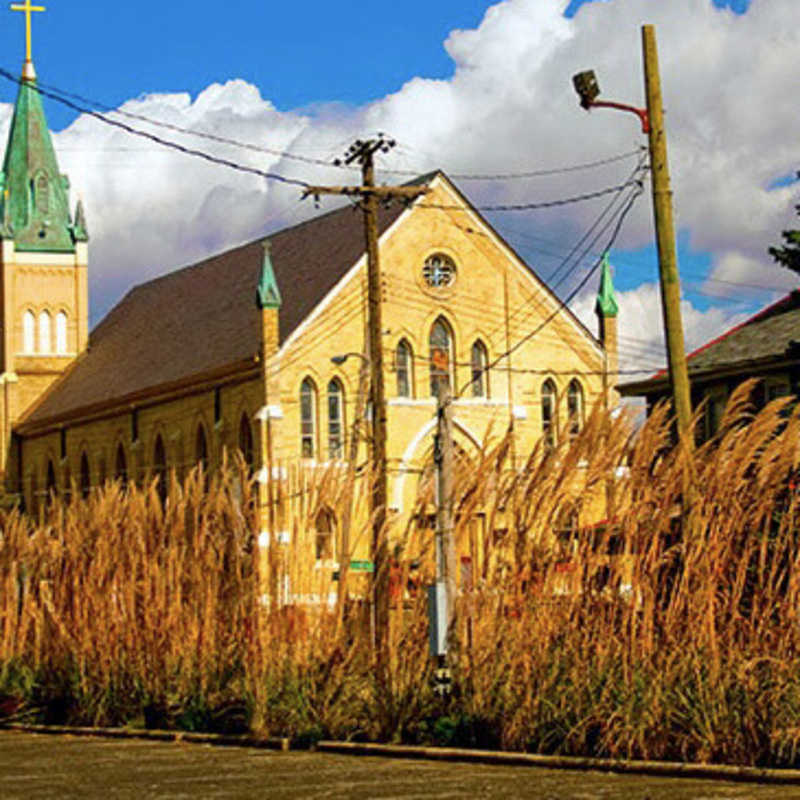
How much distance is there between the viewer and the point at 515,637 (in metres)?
14.1

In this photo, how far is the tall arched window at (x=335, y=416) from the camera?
5060 centimetres

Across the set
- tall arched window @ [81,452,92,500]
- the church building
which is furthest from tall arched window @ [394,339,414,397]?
tall arched window @ [81,452,92,500]

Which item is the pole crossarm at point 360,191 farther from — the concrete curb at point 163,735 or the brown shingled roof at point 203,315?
the brown shingled roof at point 203,315

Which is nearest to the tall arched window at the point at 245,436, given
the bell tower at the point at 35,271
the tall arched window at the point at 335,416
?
the tall arched window at the point at 335,416

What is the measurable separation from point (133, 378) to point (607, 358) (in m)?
15.8

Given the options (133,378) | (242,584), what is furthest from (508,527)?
(133,378)

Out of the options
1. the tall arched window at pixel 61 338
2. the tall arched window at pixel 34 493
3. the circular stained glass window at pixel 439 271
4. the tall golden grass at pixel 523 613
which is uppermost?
the tall arched window at pixel 61 338

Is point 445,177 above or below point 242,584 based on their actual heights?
above

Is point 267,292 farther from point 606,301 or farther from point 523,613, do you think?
point 523,613

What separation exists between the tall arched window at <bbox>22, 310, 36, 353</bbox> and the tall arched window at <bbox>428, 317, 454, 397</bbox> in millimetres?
21203

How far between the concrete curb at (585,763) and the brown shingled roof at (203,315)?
3654 cm

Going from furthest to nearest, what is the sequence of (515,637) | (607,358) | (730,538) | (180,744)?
(607,358), (180,744), (515,637), (730,538)

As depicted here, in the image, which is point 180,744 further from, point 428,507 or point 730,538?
point 730,538

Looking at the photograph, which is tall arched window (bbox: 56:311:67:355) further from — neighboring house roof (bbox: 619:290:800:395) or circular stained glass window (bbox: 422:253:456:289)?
neighboring house roof (bbox: 619:290:800:395)
